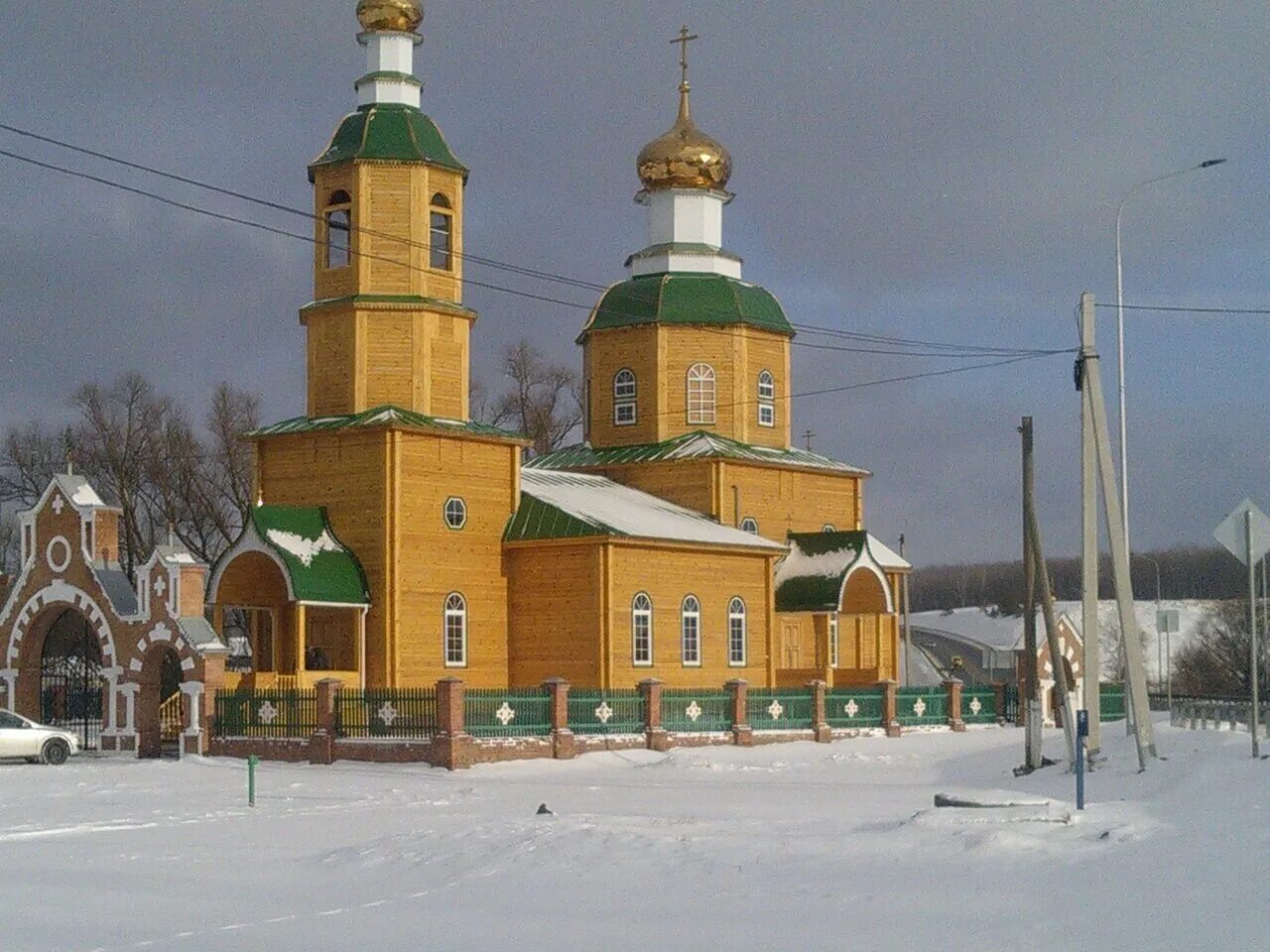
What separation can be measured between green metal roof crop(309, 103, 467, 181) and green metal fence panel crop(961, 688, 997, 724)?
15896mm

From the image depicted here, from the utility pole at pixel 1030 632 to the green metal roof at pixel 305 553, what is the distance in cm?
1159

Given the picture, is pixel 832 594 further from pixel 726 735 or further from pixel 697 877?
pixel 697 877

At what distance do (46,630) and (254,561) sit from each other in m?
4.11

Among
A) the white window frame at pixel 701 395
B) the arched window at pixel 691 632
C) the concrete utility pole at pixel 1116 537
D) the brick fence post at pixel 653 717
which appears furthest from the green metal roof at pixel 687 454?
the concrete utility pole at pixel 1116 537

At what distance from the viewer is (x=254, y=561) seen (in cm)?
3294

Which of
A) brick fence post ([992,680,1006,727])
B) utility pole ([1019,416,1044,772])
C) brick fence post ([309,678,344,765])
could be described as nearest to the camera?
utility pole ([1019,416,1044,772])

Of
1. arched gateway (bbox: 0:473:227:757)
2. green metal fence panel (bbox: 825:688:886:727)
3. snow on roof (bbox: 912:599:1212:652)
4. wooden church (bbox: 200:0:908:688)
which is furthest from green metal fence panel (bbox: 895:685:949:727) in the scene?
snow on roof (bbox: 912:599:1212:652)

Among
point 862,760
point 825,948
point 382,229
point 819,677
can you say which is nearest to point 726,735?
point 862,760

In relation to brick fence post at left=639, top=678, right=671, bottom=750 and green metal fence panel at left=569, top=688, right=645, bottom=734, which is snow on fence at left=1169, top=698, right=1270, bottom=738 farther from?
green metal fence panel at left=569, top=688, right=645, bottom=734

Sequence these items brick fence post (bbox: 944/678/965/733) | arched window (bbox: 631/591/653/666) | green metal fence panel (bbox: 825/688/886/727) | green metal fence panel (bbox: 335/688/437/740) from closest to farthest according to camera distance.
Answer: green metal fence panel (bbox: 335/688/437/740)
arched window (bbox: 631/591/653/666)
green metal fence panel (bbox: 825/688/886/727)
brick fence post (bbox: 944/678/965/733)

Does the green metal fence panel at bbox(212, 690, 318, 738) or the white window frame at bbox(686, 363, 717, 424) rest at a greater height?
the white window frame at bbox(686, 363, 717, 424)

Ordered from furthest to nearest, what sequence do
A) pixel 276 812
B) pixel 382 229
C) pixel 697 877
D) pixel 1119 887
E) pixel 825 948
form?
1. pixel 382 229
2. pixel 276 812
3. pixel 697 877
4. pixel 1119 887
5. pixel 825 948

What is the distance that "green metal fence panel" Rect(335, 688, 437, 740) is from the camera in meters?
28.6

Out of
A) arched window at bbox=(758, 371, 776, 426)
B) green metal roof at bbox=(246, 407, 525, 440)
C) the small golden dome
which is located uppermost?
the small golden dome
